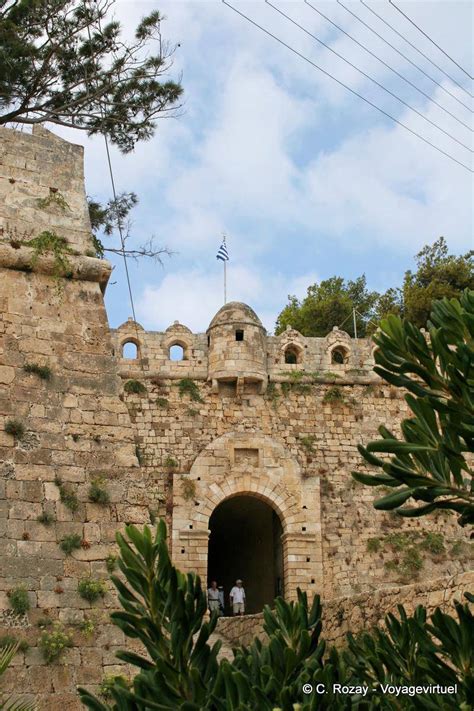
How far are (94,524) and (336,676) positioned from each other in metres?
4.22

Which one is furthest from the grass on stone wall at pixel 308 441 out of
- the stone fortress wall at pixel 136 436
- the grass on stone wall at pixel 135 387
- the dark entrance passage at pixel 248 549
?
the grass on stone wall at pixel 135 387

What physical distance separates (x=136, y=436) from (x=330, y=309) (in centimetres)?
1279

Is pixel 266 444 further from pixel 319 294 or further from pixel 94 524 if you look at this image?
pixel 319 294

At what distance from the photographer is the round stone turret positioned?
18734 millimetres

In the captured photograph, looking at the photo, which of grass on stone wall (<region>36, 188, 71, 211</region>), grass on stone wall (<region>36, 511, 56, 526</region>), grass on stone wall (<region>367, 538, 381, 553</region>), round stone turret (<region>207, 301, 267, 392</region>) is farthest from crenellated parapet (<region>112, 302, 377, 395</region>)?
grass on stone wall (<region>36, 511, 56, 526</region>)

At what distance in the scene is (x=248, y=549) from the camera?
20531 mm

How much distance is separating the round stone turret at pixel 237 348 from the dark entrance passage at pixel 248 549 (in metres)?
2.32


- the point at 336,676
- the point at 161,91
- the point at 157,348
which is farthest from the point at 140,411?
the point at 336,676

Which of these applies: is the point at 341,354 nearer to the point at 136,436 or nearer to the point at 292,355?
the point at 292,355

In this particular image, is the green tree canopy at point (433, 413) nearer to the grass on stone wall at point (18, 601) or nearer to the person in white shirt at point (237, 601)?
the grass on stone wall at point (18, 601)

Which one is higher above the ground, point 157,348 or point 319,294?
point 319,294

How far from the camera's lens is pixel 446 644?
5180mm

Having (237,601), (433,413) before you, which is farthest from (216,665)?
(237,601)

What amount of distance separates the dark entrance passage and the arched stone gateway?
0.07 metres
